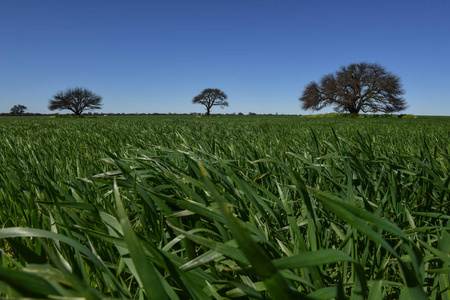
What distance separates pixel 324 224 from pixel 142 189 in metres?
0.65

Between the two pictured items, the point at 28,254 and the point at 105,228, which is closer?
the point at 28,254

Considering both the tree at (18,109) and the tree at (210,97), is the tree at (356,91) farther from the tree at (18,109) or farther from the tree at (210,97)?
the tree at (18,109)

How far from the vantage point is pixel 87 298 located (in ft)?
0.94

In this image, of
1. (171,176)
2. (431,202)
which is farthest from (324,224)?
(171,176)

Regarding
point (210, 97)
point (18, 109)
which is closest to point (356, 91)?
point (210, 97)

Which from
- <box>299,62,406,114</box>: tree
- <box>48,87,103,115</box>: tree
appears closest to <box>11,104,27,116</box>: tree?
<box>48,87,103,115</box>: tree

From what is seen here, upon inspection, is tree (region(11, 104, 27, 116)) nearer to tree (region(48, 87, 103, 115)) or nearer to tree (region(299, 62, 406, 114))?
tree (region(48, 87, 103, 115))

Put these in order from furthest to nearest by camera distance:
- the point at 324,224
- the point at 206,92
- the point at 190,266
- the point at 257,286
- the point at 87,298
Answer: the point at 206,92
the point at 324,224
the point at 257,286
the point at 190,266
the point at 87,298

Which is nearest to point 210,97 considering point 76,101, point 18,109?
point 76,101

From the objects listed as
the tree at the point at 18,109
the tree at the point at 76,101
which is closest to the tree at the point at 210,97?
the tree at the point at 76,101

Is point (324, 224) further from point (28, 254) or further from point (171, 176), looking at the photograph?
point (28, 254)

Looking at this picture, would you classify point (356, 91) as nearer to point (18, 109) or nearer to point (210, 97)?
point (210, 97)

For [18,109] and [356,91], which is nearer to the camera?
[356,91]

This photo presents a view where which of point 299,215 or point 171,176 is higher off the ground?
point 171,176
